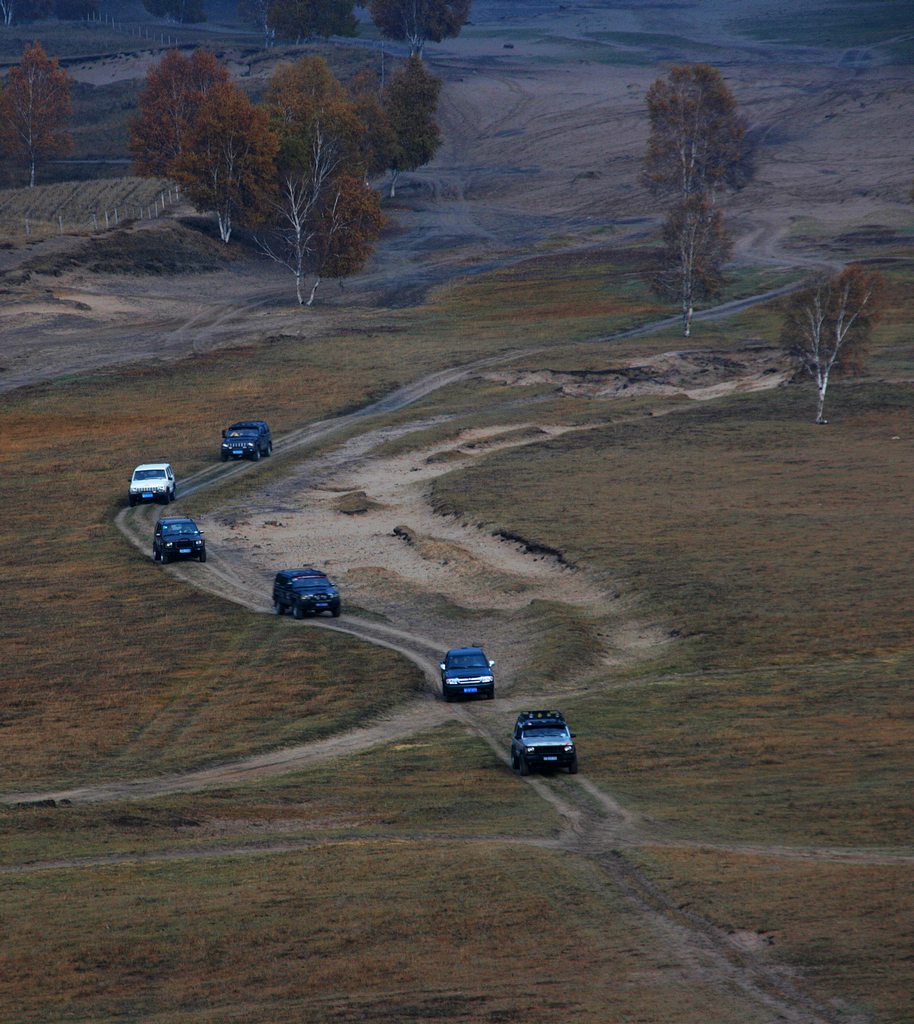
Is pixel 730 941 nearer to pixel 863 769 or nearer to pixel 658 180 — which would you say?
pixel 863 769

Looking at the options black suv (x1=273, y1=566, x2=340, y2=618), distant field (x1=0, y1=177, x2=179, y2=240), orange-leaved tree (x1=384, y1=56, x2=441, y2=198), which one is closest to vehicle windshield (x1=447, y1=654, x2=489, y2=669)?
black suv (x1=273, y1=566, x2=340, y2=618)

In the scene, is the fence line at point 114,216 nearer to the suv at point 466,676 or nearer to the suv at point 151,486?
the suv at point 151,486

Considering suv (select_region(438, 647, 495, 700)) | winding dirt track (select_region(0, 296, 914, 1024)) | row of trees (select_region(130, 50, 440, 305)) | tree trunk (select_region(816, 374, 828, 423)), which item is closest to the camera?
winding dirt track (select_region(0, 296, 914, 1024))

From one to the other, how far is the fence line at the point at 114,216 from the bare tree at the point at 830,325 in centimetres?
8126

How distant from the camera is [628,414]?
89.2 metres

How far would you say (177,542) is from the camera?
56188 mm

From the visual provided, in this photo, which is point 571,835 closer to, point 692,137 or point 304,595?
point 304,595

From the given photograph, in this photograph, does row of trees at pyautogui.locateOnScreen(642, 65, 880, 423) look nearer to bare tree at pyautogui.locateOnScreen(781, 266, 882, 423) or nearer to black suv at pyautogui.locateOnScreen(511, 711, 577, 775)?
bare tree at pyautogui.locateOnScreen(781, 266, 882, 423)

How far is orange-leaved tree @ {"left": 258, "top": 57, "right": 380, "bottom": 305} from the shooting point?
128 metres

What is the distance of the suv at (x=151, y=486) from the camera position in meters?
67.6

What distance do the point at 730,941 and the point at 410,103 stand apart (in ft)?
495

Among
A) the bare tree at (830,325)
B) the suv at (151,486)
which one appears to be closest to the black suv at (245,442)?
the suv at (151,486)

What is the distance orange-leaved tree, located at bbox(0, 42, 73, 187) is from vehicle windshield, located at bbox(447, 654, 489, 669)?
143511mm

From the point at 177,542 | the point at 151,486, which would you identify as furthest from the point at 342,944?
the point at 151,486
